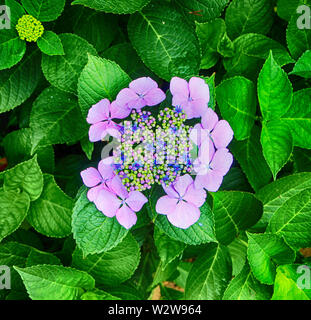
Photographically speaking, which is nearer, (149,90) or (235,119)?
(149,90)

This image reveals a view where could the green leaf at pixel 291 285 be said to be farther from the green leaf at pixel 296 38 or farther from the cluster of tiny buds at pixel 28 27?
the cluster of tiny buds at pixel 28 27

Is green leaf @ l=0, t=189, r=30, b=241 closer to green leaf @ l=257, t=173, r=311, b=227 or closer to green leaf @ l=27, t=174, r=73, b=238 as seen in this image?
green leaf @ l=27, t=174, r=73, b=238

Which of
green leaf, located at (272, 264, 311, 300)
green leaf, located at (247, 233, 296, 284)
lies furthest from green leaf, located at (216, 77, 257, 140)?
green leaf, located at (272, 264, 311, 300)

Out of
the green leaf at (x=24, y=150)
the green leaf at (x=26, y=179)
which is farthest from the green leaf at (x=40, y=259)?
the green leaf at (x=24, y=150)

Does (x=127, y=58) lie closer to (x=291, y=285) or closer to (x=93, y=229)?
(x=93, y=229)

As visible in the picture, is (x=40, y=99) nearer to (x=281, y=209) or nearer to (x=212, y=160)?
(x=212, y=160)
